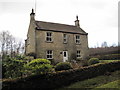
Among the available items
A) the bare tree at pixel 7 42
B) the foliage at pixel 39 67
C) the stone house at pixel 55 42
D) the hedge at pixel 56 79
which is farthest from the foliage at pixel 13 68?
the bare tree at pixel 7 42

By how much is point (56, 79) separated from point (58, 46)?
1332 centimetres

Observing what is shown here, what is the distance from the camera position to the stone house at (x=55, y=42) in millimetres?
24906

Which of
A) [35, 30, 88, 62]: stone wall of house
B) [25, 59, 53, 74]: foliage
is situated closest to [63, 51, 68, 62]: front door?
[35, 30, 88, 62]: stone wall of house

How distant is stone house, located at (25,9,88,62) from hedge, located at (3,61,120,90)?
10.6 metres

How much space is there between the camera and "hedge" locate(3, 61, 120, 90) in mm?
12084

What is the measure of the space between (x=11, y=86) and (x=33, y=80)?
6.80 ft

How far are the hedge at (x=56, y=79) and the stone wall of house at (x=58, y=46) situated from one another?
34.8ft

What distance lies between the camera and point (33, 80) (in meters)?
12.9

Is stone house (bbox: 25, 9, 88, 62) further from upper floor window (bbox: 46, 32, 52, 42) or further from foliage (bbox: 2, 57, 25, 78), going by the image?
foliage (bbox: 2, 57, 25, 78)

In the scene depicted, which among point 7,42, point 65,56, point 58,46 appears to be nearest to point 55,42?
point 58,46

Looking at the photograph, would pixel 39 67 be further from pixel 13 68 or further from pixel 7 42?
pixel 7 42

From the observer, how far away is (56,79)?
13969mm

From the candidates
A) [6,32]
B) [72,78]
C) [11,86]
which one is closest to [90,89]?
[72,78]

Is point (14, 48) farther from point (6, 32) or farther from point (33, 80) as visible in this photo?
point (33, 80)
